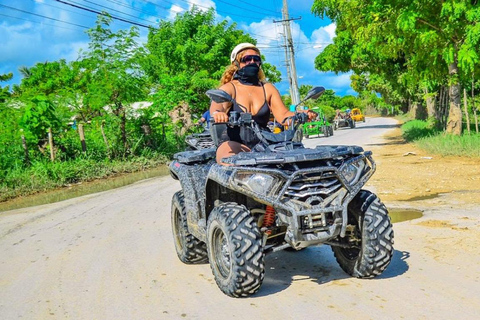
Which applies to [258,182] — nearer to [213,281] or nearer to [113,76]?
[213,281]

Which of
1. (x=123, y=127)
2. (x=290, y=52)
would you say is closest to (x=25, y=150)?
(x=123, y=127)

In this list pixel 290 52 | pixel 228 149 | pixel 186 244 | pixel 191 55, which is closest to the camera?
pixel 228 149

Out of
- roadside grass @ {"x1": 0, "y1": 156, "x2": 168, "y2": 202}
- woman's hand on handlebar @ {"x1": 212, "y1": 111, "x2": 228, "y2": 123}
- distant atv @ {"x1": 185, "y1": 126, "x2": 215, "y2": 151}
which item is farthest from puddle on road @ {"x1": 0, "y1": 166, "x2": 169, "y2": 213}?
woman's hand on handlebar @ {"x1": 212, "y1": 111, "x2": 228, "y2": 123}

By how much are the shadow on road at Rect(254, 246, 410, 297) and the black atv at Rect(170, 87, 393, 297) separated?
0.21m

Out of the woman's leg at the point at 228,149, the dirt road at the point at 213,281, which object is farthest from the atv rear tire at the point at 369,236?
the woman's leg at the point at 228,149

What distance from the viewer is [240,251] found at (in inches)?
156

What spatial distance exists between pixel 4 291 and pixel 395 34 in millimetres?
13412

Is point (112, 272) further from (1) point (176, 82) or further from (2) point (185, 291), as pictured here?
(1) point (176, 82)

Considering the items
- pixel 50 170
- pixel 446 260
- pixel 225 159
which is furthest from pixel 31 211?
pixel 446 260

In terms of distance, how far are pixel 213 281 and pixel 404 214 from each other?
3775 mm

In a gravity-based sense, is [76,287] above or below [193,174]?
below

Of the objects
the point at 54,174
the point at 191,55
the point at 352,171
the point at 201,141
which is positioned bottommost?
the point at 54,174

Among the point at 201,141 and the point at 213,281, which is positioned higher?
the point at 201,141

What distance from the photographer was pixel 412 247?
5.51m
